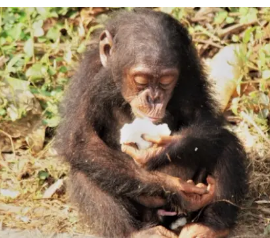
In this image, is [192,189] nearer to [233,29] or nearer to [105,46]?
[105,46]

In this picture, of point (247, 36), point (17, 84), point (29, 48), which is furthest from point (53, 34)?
point (247, 36)

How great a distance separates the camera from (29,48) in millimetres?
9297

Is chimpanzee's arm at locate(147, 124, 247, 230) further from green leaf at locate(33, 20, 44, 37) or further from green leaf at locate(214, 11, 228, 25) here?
green leaf at locate(33, 20, 44, 37)

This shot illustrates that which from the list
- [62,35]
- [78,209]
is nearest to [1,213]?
[78,209]

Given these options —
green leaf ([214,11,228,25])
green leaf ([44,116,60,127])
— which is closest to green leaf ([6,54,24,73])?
green leaf ([44,116,60,127])

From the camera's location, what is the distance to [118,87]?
22.2 feet

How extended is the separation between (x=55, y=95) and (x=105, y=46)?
2.12m

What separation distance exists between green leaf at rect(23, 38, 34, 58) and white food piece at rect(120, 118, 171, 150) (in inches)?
117

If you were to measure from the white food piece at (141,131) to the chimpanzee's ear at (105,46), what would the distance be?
63 cm

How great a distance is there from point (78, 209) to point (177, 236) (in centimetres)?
95

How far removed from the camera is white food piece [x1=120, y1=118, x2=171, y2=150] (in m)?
6.57

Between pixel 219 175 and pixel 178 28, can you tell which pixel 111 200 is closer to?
pixel 219 175

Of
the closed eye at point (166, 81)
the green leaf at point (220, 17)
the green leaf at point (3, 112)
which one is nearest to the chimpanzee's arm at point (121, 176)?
the closed eye at point (166, 81)

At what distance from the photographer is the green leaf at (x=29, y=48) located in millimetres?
9258
